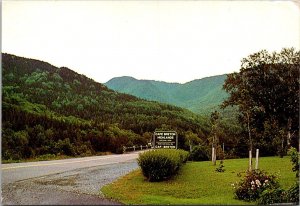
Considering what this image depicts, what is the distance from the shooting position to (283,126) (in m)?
16.5

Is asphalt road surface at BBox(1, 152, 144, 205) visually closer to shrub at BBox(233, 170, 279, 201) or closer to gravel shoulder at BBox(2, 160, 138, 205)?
gravel shoulder at BBox(2, 160, 138, 205)

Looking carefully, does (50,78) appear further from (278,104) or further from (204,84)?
(278,104)

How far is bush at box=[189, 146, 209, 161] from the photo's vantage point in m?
22.7

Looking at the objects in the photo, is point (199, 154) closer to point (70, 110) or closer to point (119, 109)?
point (119, 109)

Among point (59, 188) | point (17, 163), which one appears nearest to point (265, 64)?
point (59, 188)

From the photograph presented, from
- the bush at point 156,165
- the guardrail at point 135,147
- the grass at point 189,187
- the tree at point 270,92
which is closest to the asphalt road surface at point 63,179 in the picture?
the guardrail at point 135,147

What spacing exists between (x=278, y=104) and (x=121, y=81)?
539cm

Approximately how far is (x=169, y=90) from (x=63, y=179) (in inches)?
197

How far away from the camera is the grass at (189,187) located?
1228 cm

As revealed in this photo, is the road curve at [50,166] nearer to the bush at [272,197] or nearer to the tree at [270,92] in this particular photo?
the tree at [270,92]

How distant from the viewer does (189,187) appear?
46.3 feet

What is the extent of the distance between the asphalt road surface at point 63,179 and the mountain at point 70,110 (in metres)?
1.22

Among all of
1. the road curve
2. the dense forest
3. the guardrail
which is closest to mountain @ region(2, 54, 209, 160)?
the dense forest

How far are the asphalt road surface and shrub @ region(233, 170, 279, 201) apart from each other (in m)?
3.38
